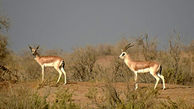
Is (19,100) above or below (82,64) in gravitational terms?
below

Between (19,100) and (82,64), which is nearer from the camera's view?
(19,100)

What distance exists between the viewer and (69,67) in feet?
65.1

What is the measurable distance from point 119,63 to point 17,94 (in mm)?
11499

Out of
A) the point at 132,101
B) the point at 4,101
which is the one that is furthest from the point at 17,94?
the point at 132,101

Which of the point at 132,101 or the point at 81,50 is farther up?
the point at 81,50

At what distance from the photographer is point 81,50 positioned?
2088cm

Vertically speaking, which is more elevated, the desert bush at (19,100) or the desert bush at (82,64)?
the desert bush at (82,64)

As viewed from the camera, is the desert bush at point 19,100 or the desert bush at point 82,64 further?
the desert bush at point 82,64

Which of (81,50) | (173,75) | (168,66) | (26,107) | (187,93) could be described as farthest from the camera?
(81,50)

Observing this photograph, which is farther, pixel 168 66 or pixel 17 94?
pixel 168 66

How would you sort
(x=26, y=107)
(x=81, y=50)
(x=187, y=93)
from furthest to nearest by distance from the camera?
(x=81, y=50), (x=187, y=93), (x=26, y=107)

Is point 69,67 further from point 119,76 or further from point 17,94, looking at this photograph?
point 17,94

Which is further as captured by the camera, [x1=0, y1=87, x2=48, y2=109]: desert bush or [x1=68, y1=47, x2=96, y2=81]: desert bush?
[x1=68, y1=47, x2=96, y2=81]: desert bush

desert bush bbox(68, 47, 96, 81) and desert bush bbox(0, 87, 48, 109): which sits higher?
desert bush bbox(68, 47, 96, 81)
